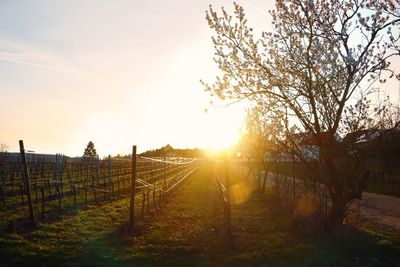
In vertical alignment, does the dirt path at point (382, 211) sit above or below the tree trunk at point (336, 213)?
below

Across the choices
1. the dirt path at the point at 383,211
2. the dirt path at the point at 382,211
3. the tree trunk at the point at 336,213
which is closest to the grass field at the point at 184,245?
the tree trunk at the point at 336,213

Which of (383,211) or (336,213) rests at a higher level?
(336,213)

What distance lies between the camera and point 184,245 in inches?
395

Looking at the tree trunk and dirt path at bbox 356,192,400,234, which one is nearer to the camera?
the tree trunk

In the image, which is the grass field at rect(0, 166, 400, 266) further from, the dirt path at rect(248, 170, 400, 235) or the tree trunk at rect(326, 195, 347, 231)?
Answer: the dirt path at rect(248, 170, 400, 235)

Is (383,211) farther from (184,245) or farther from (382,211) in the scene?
(184,245)

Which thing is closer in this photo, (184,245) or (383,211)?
(184,245)

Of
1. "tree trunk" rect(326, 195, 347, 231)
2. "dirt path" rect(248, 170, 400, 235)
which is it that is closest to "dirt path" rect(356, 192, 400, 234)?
"dirt path" rect(248, 170, 400, 235)

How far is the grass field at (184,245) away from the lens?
8633mm

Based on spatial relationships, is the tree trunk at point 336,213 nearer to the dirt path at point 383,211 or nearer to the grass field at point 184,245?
the grass field at point 184,245

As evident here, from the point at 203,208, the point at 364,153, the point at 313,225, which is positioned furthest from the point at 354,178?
the point at 203,208

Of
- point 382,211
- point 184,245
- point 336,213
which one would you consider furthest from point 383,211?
point 184,245

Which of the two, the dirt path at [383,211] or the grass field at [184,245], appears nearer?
the grass field at [184,245]

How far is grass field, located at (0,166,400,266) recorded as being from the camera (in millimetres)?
8633
